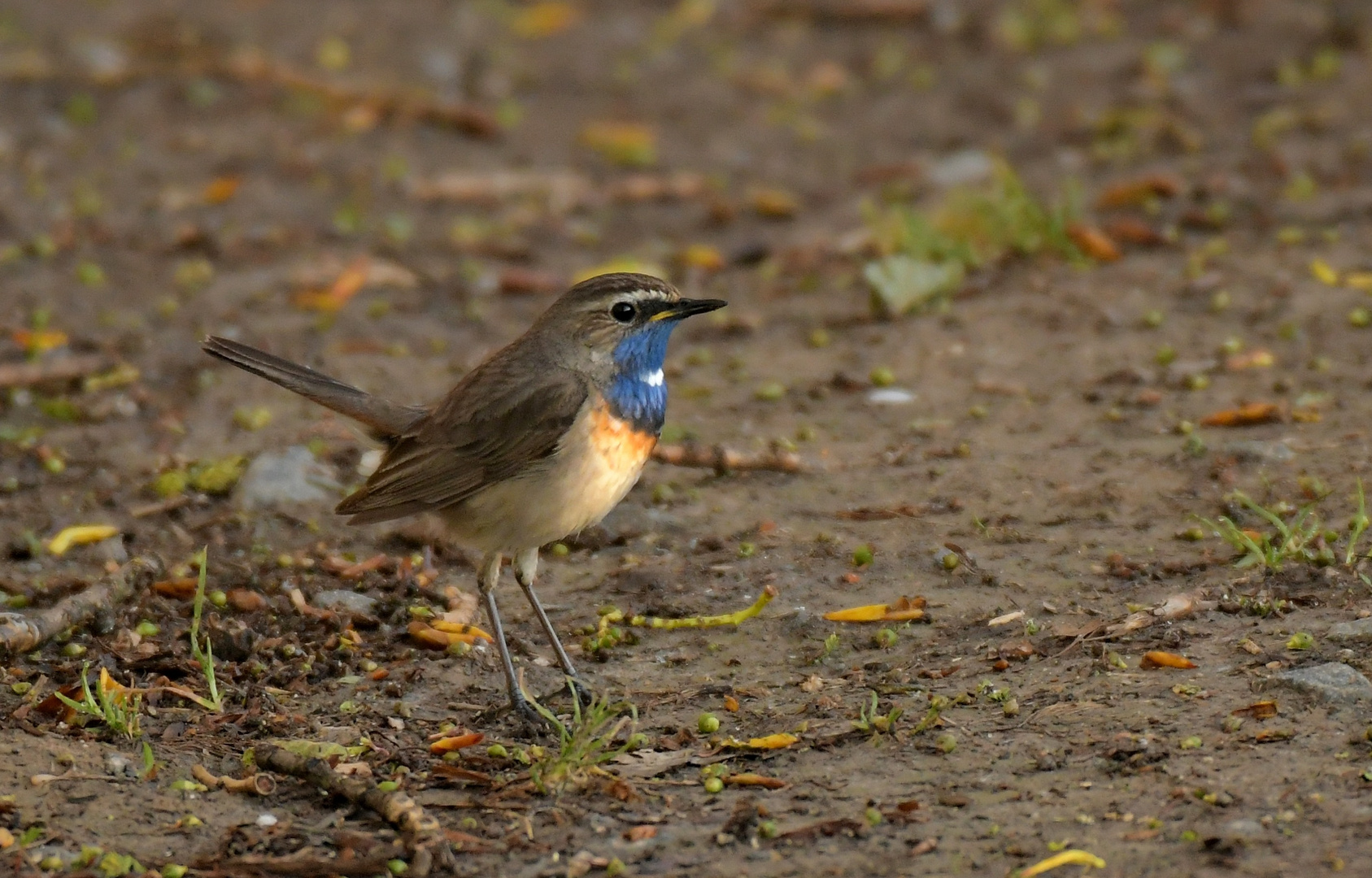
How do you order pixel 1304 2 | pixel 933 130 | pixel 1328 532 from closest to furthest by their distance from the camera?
1. pixel 1328 532
2. pixel 933 130
3. pixel 1304 2

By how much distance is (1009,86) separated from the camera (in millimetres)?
12398

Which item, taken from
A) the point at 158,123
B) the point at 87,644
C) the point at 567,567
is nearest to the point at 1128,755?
the point at 567,567

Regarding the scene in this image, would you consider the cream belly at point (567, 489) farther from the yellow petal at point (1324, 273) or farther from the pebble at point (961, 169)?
the pebble at point (961, 169)

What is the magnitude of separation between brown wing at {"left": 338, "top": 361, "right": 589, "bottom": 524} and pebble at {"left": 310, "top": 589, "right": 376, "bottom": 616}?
333 millimetres

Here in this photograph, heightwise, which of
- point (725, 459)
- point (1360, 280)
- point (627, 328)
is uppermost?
point (627, 328)

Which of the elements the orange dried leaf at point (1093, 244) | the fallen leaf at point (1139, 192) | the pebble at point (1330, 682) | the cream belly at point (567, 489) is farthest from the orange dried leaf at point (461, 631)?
the fallen leaf at point (1139, 192)

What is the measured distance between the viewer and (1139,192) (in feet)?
33.2

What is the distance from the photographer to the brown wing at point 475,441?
236 inches

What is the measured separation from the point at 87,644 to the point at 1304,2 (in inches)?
415

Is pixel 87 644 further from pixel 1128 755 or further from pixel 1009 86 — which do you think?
pixel 1009 86

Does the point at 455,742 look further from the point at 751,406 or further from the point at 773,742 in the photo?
the point at 751,406

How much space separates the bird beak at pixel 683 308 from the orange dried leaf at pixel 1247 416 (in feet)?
8.20

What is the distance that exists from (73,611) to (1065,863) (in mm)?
3683

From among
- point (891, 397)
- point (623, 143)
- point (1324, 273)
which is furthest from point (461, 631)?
point (623, 143)
